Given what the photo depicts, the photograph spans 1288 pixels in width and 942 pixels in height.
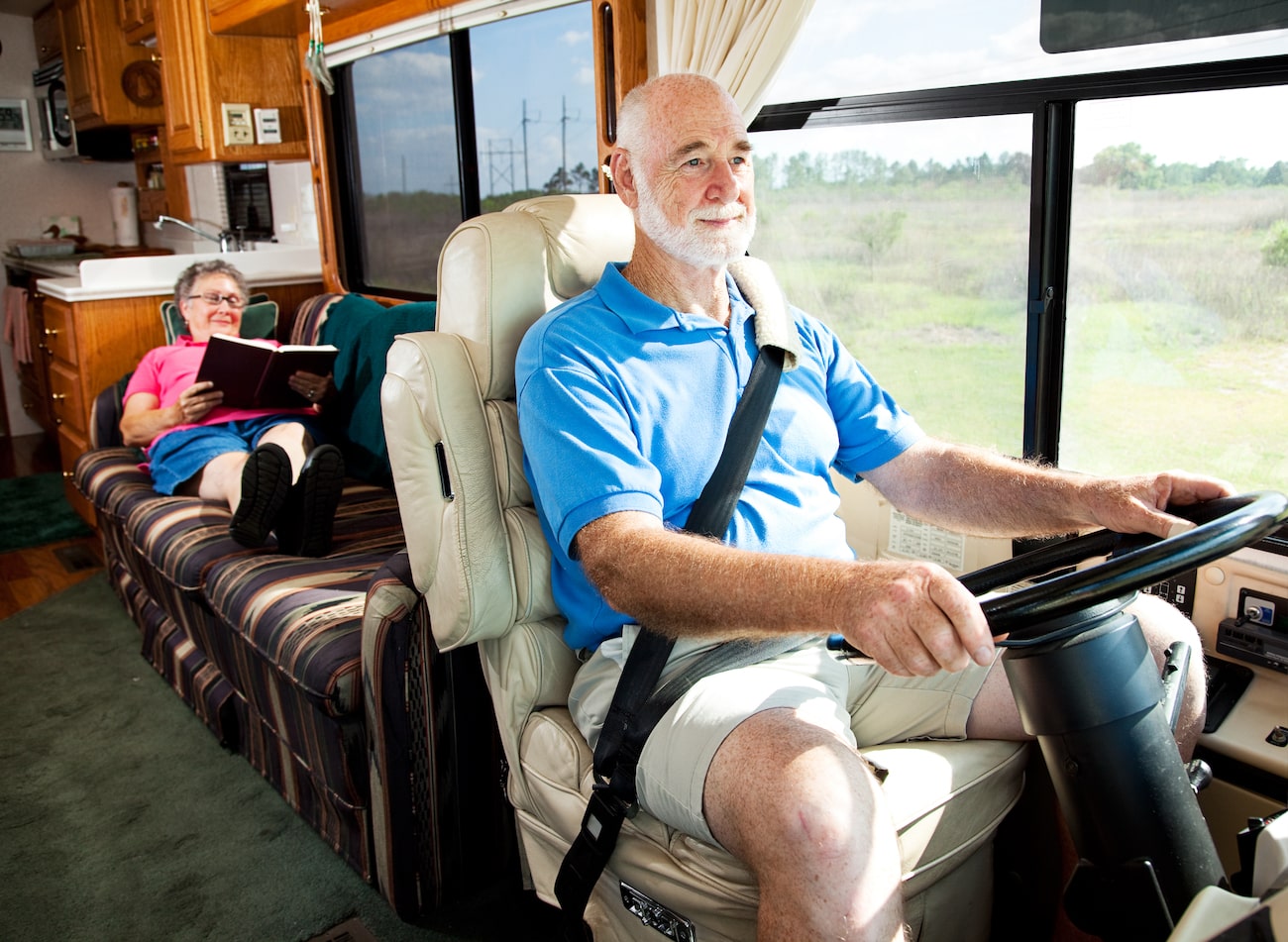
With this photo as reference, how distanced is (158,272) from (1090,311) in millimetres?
3398

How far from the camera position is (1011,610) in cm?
108

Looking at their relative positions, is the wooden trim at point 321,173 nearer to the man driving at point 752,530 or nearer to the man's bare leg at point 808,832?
the man driving at point 752,530

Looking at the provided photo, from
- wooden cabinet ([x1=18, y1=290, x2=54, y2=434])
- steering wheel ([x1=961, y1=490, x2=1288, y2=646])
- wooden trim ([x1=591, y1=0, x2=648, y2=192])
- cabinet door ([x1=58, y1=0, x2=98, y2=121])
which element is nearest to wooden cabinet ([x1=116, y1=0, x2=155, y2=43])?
cabinet door ([x1=58, y1=0, x2=98, y2=121])

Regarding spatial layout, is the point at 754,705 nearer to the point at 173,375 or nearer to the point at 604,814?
the point at 604,814

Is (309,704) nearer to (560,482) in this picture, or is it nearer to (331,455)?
(331,455)

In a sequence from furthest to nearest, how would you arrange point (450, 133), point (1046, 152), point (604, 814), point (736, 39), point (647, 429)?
point (450, 133)
point (736, 39)
point (1046, 152)
point (647, 429)
point (604, 814)

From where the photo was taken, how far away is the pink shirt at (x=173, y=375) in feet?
10.4

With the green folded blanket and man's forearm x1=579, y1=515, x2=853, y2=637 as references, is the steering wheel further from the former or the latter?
the green folded blanket

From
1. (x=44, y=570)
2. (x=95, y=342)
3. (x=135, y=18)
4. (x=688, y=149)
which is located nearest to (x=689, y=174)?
(x=688, y=149)

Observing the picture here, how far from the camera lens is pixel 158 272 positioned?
4098 mm

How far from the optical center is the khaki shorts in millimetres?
1337

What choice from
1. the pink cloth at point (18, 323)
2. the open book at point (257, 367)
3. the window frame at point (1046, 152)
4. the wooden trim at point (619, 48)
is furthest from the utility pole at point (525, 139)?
the pink cloth at point (18, 323)

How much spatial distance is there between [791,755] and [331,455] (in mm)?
1602

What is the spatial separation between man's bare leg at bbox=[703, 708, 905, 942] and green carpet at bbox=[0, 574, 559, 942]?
846 mm
